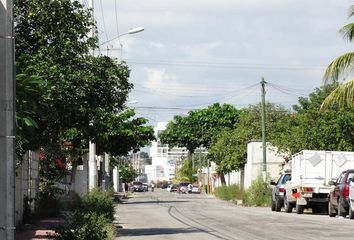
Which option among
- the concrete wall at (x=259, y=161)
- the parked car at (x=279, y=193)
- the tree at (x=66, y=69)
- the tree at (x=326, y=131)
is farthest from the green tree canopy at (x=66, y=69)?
the concrete wall at (x=259, y=161)

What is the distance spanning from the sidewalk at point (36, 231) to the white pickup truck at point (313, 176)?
1286cm

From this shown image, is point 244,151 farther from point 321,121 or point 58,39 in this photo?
point 58,39

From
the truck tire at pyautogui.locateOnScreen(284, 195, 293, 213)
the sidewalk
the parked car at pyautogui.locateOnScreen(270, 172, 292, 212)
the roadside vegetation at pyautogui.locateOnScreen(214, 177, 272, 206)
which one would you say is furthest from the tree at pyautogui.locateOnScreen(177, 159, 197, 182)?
the sidewalk

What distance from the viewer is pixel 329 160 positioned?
34688 millimetres

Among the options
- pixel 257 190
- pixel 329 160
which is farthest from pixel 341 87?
pixel 257 190

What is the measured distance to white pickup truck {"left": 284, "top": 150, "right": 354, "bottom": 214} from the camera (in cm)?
3359

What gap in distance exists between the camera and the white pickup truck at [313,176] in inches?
1323

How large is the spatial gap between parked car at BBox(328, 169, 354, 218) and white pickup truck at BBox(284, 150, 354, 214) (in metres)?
2.49

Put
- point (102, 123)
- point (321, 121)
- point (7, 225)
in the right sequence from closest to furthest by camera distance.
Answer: point (7, 225) → point (102, 123) → point (321, 121)

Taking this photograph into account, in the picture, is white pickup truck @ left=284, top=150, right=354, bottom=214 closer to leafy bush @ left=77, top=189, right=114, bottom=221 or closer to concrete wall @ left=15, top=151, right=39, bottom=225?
leafy bush @ left=77, top=189, right=114, bottom=221

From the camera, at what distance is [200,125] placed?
8500cm

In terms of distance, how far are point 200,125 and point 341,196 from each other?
5608 cm

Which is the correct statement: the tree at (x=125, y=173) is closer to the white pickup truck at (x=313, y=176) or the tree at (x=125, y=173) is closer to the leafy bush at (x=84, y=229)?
the white pickup truck at (x=313, y=176)

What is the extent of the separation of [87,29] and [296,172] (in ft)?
57.7
